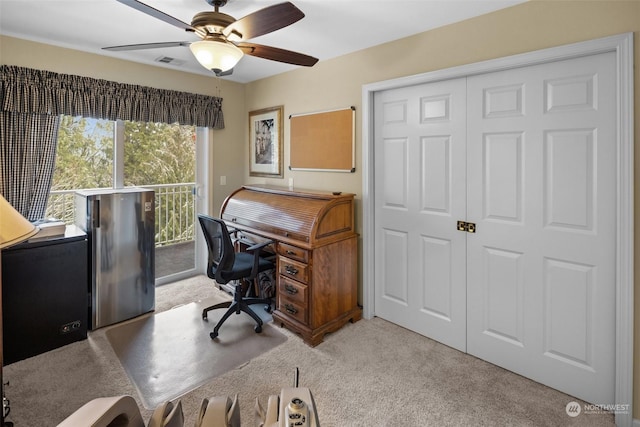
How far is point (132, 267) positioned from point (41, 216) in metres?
0.85

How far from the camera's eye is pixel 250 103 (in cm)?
435

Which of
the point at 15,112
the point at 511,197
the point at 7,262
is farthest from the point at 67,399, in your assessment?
the point at 511,197

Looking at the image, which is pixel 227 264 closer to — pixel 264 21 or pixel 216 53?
pixel 216 53

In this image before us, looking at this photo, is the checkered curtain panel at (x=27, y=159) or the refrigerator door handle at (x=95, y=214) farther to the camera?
the refrigerator door handle at (x=95, y=214)

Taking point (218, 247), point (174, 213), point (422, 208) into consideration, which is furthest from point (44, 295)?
point (422, 208)

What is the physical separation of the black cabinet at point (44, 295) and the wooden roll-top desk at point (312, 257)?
1.43 m

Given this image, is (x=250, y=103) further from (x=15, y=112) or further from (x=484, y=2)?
(x=484, y=2)

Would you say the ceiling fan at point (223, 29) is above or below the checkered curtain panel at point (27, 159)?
above

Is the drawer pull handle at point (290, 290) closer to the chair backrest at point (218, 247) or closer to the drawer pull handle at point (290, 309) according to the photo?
the drawer pull handle at point (290, 309)

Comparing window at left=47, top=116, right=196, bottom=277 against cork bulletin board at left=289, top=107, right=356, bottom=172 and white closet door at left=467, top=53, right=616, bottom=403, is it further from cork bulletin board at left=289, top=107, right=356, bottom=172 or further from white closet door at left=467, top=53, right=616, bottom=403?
white closet door at left=467, top=53, right=616, bottom=403

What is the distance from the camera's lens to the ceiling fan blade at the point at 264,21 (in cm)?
161

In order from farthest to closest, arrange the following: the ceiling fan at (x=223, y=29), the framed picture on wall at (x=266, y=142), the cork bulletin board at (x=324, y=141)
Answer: the framed picture on wall at (x=266, y=142) < the cork bulletin board at (x=324, y=141) < the ceiling fan at (x=223, y=29)

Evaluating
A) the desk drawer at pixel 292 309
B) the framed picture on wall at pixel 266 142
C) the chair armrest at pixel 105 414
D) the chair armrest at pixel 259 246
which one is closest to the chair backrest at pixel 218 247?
the chair armrest at pixel 259 246

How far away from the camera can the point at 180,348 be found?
2.71 m
